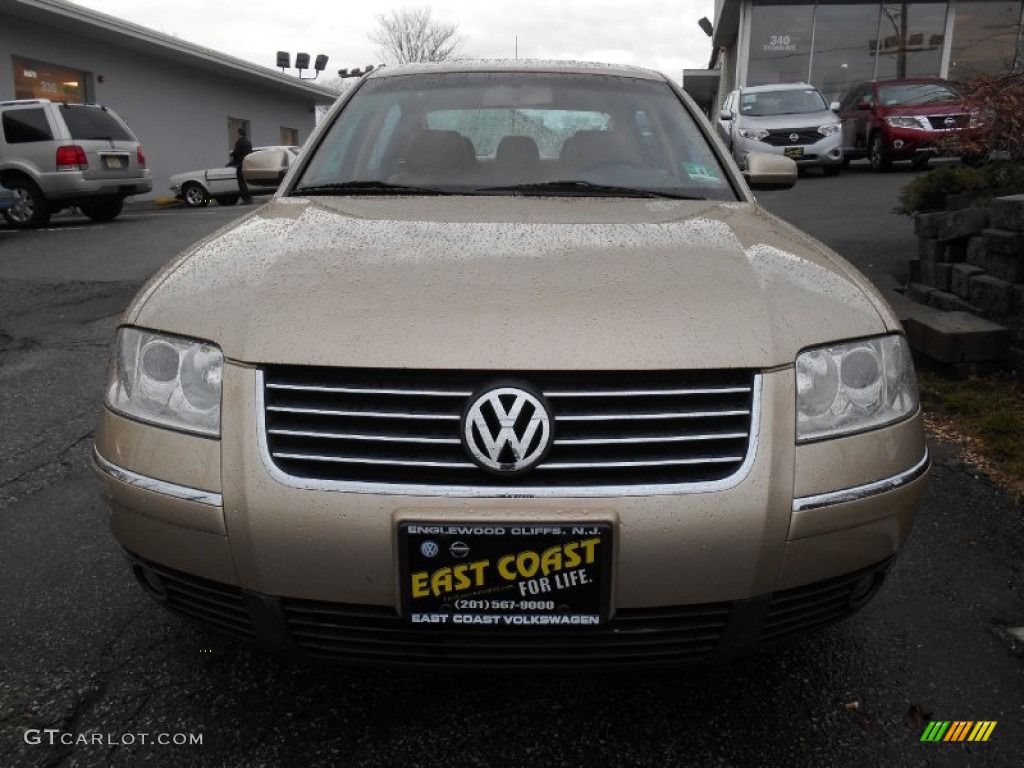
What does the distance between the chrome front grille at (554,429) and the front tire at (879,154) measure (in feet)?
47.5

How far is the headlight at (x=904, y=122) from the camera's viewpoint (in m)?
13.9

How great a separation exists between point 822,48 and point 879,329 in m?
21.8

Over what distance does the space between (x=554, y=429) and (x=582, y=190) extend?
1.24 metres

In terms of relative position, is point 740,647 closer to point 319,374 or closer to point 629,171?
point 319,374

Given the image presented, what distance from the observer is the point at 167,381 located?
1.71 m

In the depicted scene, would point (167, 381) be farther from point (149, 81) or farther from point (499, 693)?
point (149, 81)

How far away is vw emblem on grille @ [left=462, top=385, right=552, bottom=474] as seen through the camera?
4.93 ft

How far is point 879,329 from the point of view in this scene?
5.79 feet

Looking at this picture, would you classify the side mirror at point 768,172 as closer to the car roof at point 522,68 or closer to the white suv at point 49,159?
the car roof at point 522,68

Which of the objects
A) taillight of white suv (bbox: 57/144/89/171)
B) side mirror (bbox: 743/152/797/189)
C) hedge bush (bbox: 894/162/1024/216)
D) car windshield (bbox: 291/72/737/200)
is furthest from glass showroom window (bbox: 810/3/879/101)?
car windshield (bbox: 291/72/737/200)

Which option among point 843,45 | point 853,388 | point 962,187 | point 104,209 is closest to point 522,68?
point 853,388

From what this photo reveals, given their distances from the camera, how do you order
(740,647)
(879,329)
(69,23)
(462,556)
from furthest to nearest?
(69,23)
(879,329)
(740,647)
(462,556)

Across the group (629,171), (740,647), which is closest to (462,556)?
(740,647)

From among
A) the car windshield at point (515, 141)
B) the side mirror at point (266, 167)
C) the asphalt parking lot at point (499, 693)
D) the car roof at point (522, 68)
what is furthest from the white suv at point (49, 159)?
the asphalt parking lot at point (499, 693)
